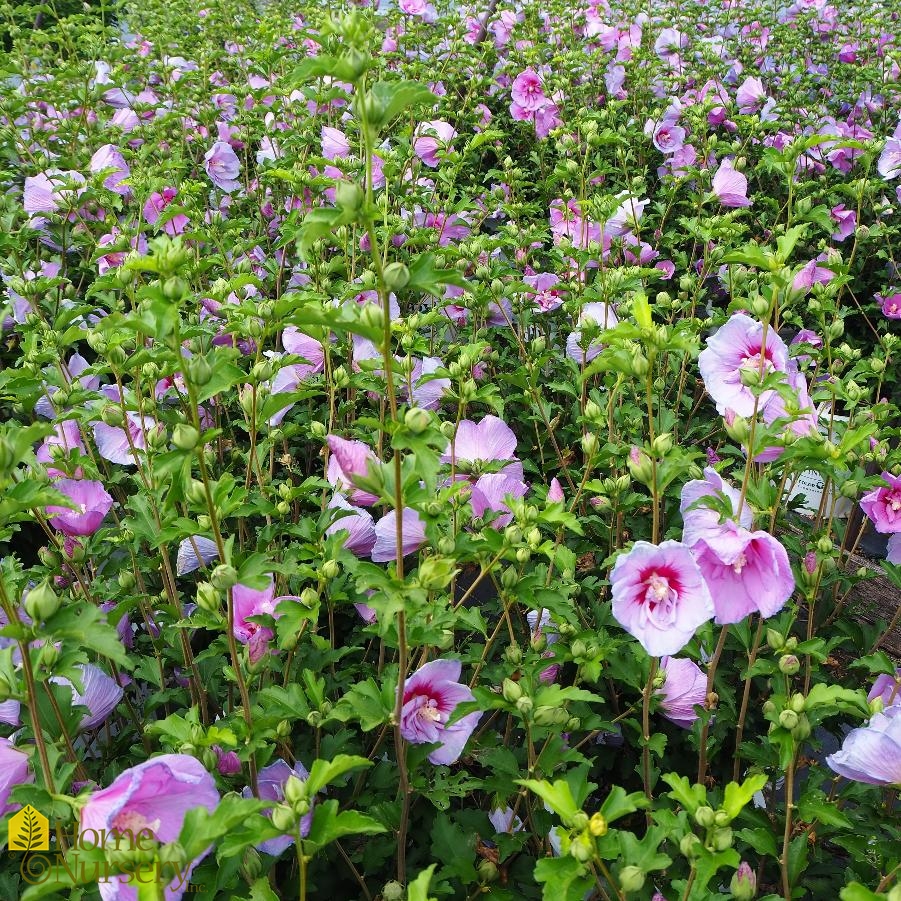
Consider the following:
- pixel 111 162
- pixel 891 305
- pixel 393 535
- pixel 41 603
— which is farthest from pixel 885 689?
pixel 111 162

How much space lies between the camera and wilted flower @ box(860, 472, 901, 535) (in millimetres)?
1661

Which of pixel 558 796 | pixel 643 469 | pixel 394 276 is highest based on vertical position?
pixel 394 276

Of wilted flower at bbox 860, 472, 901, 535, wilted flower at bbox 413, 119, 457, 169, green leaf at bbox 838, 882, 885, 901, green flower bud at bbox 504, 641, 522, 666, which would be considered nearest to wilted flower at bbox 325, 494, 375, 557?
green flower bud at bbox 504, 641, 522, 666

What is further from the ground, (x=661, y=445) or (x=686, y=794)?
(x=661, y=445)

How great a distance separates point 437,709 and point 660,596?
1.21 feet

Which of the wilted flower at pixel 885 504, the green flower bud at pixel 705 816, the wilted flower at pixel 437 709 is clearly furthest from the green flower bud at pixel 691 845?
the wilted flower at pixel 885 504

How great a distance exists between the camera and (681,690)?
141 centimetres

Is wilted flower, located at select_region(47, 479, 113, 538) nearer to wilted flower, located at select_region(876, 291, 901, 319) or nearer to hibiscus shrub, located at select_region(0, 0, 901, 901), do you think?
hibiscus shrub, located at select_region(0, 0, 901, 901)

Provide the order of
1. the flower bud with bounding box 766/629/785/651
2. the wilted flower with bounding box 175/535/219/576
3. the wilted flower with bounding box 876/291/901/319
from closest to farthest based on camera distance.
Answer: the flower bud with bounding box 766/629/785/651
the wilted flower with bounding box 175/535/219/576
the wilted flower with bounding box 876/291/901/319

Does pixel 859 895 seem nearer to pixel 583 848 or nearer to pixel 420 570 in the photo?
pixel 583 848

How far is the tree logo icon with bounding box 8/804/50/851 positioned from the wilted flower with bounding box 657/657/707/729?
0.94 meters

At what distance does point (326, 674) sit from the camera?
1.47 metres

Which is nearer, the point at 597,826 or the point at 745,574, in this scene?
the point at 597,826

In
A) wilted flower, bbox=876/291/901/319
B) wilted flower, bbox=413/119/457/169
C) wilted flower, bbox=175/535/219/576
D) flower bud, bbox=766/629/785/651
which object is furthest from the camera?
wilted flower, bbox=876/291/901/319
